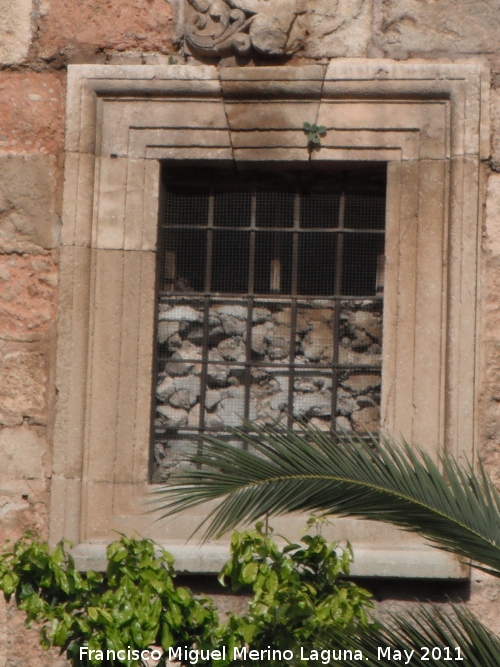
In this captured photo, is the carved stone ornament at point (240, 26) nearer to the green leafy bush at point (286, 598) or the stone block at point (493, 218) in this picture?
the stone block at point (493, 218)

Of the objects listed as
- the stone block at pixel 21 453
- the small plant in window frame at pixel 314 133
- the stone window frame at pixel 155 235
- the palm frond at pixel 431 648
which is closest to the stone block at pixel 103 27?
the stone window frame at pixel 155 235

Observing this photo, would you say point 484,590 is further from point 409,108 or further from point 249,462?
point 409,108

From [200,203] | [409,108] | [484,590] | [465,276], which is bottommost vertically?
[484,590]

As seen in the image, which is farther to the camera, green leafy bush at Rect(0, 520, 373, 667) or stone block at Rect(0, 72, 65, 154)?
stone block at Rect(0, 72, 65, 154)

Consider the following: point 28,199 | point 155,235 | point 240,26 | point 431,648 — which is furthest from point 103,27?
point 431,648

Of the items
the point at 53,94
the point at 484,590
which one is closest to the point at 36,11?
the point at 53,94

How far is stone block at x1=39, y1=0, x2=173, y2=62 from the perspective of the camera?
441cm

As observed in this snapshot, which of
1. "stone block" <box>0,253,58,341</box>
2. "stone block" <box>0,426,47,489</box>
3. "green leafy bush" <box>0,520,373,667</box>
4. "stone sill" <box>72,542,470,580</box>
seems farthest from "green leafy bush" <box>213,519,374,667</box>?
"stone block" <box>0,253,58,341</box>

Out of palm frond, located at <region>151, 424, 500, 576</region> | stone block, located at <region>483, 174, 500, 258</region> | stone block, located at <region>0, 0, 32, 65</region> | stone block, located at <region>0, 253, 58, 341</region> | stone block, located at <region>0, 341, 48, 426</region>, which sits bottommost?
palm frond, located at <region>151, 424, 500, 576</region>

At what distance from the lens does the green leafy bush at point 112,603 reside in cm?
343

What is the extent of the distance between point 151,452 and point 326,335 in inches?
35.9

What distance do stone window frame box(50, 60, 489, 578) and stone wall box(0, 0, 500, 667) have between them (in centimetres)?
8

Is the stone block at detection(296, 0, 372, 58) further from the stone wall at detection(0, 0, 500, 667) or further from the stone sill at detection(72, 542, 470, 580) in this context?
the stone sill at detection(72, 542, 470, 580)

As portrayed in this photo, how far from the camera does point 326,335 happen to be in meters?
4.47
